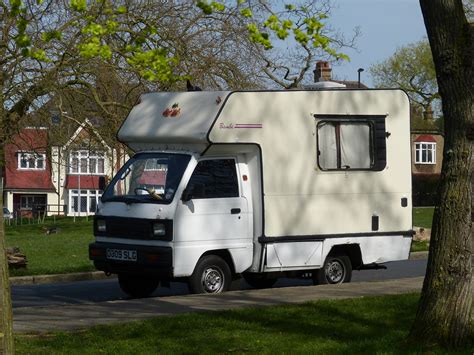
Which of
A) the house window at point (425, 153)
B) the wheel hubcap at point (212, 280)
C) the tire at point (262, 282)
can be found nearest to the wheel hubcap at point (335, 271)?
the tire at point (262, 282)

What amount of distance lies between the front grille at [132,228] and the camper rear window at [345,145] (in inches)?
111

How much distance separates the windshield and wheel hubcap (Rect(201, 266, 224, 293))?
4.09 feet

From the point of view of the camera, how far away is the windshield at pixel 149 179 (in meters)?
15.5

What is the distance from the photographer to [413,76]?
99.1 meters

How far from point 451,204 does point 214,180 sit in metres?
6.59

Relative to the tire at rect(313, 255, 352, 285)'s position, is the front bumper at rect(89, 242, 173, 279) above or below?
above

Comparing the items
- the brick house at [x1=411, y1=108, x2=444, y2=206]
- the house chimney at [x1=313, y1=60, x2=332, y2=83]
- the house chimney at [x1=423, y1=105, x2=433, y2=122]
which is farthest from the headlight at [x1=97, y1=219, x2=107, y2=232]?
the brick house at [x1=411, y1=108, x2=444, y2=206]

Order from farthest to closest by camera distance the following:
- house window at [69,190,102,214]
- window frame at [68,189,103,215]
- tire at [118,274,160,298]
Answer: house window at [69,190,102,214]
window frame at [68,189,103,215]
tire at [118,274,160,298]

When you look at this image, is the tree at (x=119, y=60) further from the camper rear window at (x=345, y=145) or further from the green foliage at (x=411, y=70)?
the green foliage at (x=411, y=70)

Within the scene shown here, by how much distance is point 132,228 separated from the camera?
1562cm

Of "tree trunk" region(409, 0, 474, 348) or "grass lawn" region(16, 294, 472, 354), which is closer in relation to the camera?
"tree trunk" region(409, 0, 474, 348)

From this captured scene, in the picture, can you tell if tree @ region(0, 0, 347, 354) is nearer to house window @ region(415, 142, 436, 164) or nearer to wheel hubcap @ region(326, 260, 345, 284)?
wheel hubcap @ region(326, 260, 345, 284)

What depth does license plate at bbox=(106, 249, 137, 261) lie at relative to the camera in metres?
15.5

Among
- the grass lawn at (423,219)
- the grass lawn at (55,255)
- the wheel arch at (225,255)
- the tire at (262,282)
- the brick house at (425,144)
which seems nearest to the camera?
the wheel arch at (225,255)
